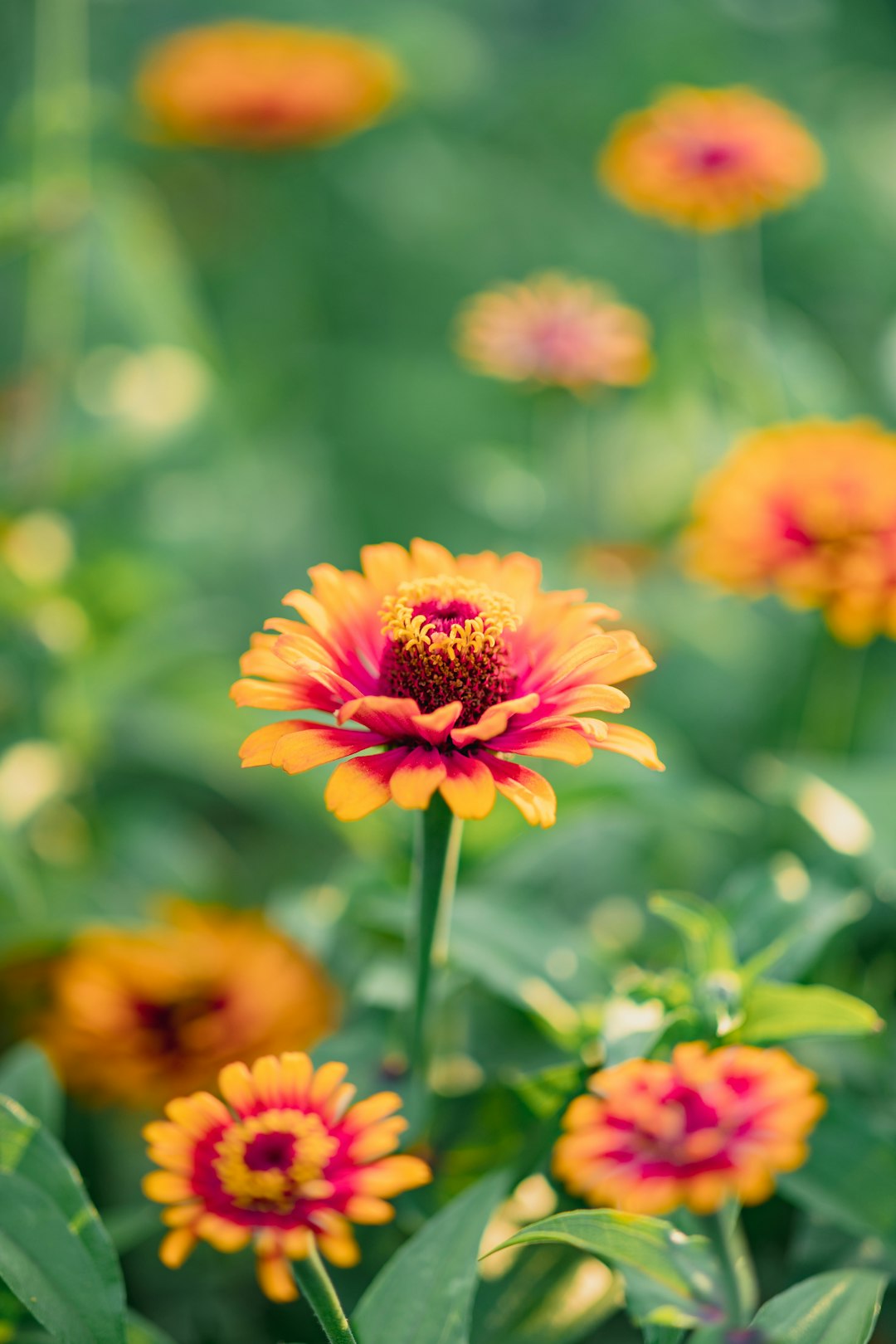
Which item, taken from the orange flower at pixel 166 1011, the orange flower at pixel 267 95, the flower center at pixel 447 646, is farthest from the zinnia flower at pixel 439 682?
the orange flower at pixel 267 95

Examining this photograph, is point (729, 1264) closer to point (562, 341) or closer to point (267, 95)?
point (562, 341)

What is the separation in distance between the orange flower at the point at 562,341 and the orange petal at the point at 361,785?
2.13 feet

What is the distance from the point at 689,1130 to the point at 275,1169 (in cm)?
17

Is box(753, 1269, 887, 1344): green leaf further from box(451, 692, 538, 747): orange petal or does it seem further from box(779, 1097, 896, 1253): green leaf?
box(451, 692, 538, 747): orange petal

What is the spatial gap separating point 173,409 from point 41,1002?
→ 23.1 inches

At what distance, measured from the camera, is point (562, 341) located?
114 cm

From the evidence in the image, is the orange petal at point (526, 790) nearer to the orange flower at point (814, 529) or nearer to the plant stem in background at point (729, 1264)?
the plant stem in background at point (729, 1264)

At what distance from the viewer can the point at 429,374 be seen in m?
1.80

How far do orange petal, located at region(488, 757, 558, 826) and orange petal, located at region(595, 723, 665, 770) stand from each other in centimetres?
3

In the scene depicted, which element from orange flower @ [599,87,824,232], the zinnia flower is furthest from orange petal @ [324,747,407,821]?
orange flower @ [599,87,824,232]

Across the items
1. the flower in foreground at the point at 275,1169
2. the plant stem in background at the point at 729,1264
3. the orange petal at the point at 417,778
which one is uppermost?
the orange petal at the point at 417,778

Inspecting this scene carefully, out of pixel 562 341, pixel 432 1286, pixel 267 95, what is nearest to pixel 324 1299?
pixel 432 1286

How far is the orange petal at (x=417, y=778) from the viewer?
47cm

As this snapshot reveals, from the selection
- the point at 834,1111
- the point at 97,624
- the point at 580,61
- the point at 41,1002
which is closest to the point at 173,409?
the point at 97,624
